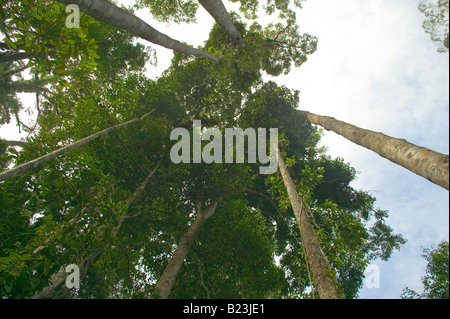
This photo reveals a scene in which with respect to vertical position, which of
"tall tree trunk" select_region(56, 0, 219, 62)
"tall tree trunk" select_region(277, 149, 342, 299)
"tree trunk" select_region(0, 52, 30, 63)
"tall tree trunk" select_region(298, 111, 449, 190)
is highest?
"tree trunk" select_region(0, 52, 30, 63)

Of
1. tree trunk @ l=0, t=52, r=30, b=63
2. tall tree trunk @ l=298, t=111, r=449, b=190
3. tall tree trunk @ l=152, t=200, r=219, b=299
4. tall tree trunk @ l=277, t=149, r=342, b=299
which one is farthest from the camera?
tree trunk @ l=0, t=52, r=30, b=63

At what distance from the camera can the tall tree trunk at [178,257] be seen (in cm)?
652

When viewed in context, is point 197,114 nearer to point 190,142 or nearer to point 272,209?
point 190,142

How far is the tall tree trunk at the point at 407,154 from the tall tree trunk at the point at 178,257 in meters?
5.51

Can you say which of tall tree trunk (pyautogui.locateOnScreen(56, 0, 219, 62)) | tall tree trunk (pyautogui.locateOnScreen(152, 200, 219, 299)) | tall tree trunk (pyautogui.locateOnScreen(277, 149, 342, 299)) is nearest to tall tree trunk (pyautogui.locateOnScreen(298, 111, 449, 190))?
tall tree trunk (pyautogui.locateOnScreen(277, 149, 342, 299))

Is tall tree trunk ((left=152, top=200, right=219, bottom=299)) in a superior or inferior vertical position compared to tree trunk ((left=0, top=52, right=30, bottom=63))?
inferior

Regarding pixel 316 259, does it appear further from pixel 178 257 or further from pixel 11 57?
pixel 11 57

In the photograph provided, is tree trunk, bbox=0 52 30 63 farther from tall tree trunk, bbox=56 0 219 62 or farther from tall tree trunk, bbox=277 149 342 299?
tall tree trunk, bbox=277 149 342 299

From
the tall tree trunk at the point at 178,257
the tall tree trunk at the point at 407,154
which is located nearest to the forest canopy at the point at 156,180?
the tall tree trunk at the point at 178,257

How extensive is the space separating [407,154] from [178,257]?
7169mm

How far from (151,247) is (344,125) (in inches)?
328

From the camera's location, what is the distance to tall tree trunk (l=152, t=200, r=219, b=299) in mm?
6523

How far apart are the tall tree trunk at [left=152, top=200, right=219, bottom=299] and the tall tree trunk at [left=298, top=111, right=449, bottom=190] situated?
18.1 feet
